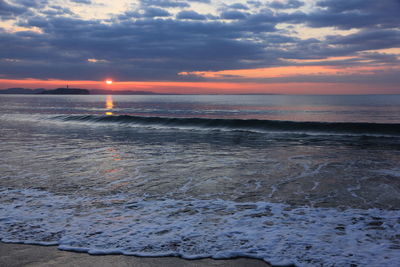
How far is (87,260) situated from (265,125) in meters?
25.3

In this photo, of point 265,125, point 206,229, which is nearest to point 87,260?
point 206,229

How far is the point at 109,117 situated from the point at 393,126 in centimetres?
2824

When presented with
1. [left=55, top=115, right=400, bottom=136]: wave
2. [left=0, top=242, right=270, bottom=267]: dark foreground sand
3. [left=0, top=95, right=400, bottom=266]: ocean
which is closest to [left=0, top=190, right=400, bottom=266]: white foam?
[left=0, top=95, right=400, bottom=266]: ocean

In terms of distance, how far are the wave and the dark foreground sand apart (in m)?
22.4

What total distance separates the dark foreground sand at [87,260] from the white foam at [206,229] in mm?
137

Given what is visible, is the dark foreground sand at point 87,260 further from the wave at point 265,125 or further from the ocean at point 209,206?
the wave at point 265,125

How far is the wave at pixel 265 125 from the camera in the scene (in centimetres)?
2412

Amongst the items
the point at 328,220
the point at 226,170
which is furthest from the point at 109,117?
the point at 328,220

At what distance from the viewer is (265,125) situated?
2814 cm

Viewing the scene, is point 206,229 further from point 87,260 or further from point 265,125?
point 265,125

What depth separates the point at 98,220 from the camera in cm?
553

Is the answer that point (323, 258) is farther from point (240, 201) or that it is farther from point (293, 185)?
point (293, 185)

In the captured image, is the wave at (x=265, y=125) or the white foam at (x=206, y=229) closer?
the white foam at (x=206, y=229)

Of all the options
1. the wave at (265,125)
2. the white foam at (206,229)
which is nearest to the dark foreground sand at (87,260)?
the white foam at (206,229)
